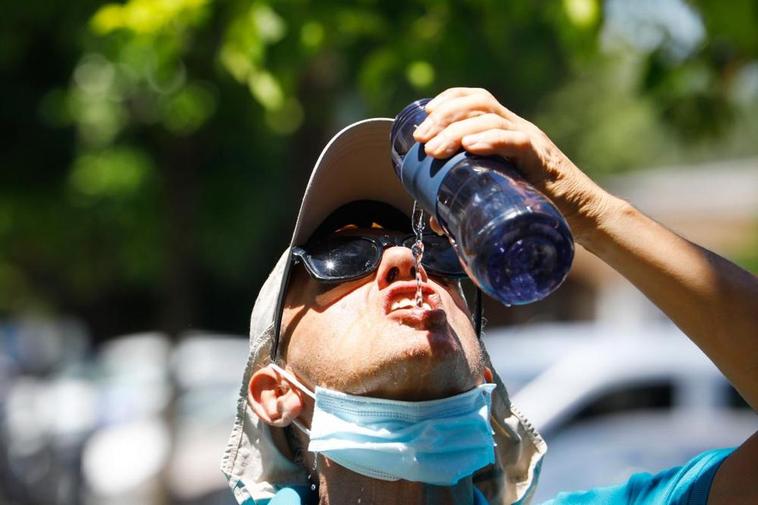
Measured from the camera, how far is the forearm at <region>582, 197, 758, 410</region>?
7.14 feet

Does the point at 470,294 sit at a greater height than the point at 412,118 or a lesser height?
lesser

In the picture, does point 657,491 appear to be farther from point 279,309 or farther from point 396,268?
point 279,309

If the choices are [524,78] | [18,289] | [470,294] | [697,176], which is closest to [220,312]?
[18,289]

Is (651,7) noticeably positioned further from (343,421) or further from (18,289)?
(18,289)

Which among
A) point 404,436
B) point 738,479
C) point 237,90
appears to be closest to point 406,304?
point 404,436

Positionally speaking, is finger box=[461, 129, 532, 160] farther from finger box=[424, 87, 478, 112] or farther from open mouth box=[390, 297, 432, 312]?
open mouth box=[390, 297, 432, 312]

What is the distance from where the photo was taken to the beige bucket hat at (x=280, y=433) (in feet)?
8.70

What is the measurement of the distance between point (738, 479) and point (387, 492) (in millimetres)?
686

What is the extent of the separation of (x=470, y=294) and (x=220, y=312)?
80.1 ft

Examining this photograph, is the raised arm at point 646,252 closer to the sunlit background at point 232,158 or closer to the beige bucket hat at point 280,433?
the beige bucket hat at point 280,433

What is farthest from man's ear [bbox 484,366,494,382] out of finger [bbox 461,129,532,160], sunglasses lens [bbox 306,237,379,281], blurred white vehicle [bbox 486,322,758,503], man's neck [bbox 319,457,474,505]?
blurred white vehicle [bbox 486,322,758,503]

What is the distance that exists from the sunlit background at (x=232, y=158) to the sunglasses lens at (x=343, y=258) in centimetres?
210

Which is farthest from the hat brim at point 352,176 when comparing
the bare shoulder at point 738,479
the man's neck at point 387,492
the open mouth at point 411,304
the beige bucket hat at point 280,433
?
the bare shoulder at point 738,479

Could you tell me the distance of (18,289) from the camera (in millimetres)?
37562
